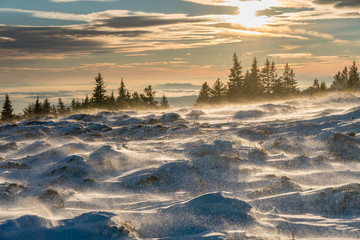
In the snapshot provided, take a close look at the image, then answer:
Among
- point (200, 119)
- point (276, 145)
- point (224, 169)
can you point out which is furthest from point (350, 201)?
point (200, 119)

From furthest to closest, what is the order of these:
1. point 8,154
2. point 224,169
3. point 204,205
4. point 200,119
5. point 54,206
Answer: point 200,119
point 8,154
point 224,169
point 54,206
point 204,205

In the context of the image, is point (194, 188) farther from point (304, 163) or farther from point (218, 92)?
point (218, 92)

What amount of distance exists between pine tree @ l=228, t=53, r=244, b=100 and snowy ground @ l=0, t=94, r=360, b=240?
3996 centimetres

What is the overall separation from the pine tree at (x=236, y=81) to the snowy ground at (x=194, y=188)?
131 ft

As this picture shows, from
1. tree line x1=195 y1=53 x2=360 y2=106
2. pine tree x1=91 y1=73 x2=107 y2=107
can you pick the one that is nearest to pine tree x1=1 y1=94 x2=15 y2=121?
pine tree x1=91 y1=73 x2=107 y2=107

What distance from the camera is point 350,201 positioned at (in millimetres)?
4148

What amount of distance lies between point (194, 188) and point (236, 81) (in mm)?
45816

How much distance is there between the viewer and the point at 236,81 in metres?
50.0

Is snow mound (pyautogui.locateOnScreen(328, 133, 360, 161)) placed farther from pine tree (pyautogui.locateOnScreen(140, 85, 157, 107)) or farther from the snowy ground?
pine tree (pyautogui.locateOnScreen(140, 85, 157, 107))

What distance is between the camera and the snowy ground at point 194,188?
3596 millimetres

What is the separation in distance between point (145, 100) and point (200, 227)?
210 ft

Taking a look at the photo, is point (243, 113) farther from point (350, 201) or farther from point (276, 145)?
point (350, 201)

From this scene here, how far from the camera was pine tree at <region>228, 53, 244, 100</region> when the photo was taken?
162ft

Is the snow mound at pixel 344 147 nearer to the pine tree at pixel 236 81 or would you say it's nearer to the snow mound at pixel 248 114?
the snow mound at pixel 248 114
